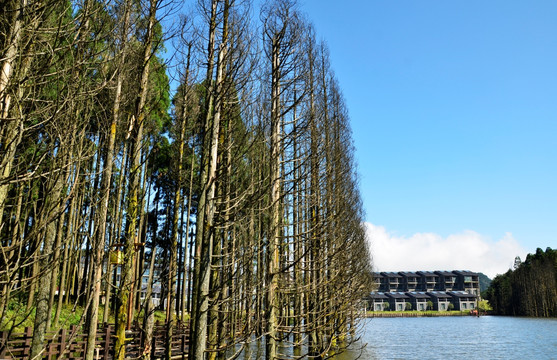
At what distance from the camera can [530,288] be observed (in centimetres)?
8444

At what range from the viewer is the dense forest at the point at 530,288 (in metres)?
81.9

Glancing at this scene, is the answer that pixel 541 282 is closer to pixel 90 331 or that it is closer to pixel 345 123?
pixel 345 123

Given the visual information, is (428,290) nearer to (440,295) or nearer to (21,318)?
(440,295)

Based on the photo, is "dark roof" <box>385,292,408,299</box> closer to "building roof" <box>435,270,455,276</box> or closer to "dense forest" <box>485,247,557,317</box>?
"building roof" <box>435,270,455,276</box>

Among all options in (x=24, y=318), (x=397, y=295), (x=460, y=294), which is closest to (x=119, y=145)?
(x=24, y=318)

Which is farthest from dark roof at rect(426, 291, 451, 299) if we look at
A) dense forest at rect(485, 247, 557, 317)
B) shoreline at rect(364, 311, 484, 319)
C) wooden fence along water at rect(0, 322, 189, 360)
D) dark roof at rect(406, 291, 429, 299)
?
wooden fence along water at rect(0, 322, 189, 360)

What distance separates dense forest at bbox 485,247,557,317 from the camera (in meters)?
81.9

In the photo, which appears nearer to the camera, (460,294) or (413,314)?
(413,314)

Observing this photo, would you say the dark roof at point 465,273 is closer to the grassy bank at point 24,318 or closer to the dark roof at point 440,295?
the dark roof at point 440,295

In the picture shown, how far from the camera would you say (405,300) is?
104m

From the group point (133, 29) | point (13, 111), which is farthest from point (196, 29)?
point (13, 111)

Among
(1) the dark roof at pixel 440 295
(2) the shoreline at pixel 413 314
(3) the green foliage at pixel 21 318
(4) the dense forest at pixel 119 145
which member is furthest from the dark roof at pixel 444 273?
(4) the dense forest at pixel 119 145

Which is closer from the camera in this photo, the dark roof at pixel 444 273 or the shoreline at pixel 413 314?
the shoreline at pixel 413 314

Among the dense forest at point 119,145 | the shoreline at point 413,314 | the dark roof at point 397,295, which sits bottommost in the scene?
the shoreline at point 413,314
